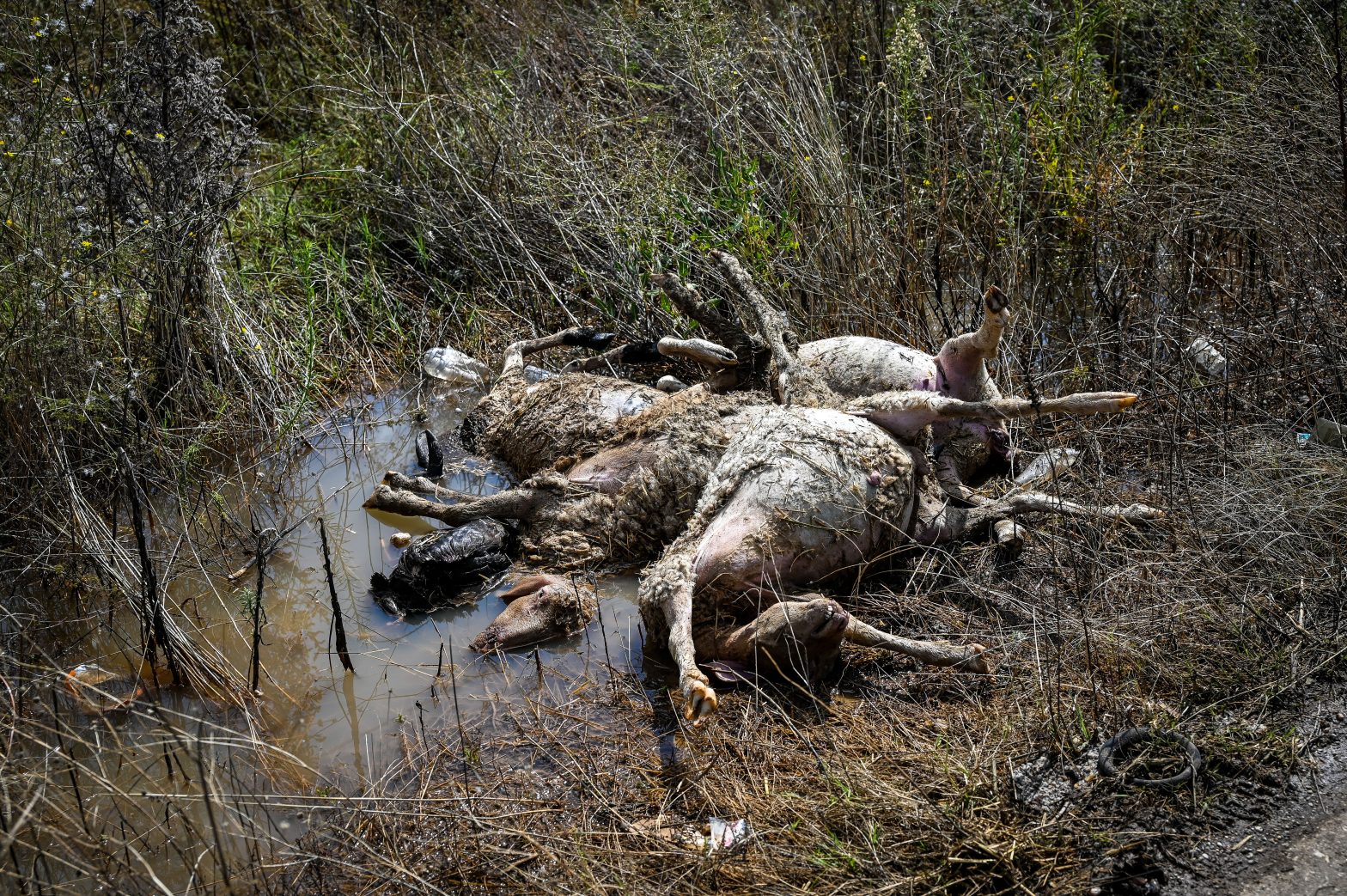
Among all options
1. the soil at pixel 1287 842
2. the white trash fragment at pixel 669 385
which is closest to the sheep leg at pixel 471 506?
the white trash fragment at pixel 669 385

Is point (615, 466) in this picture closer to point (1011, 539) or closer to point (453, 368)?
point (1011, 539)

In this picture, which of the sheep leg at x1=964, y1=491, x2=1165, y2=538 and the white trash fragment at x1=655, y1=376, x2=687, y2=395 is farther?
the white trash fragment at x1=655, y1=376, x2=687, y2=395

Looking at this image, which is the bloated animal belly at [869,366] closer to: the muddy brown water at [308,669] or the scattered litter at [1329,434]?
the muddy brown water at [308,669]

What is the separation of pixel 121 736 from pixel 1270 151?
4.95 meters

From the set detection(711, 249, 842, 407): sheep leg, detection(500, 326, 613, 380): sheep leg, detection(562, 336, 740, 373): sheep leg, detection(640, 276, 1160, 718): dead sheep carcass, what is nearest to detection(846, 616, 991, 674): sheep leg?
detection(640, 276, 1160, 718): dead sheep carcass

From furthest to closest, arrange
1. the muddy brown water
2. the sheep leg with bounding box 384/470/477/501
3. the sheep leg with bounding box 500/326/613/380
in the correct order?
1. the sheep leg with bounding box 500/326/613/380
2. the sheep leg with bounding box 384/470/477/501
3. the muddy brown water

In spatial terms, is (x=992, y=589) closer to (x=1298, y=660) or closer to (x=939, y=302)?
(x=1298, y=660)

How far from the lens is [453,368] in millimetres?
5531

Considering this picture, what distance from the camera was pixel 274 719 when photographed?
11.2 ft

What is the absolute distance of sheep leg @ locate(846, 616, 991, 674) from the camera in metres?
3.20

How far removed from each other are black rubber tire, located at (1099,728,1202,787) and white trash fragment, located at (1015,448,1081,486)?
1286 millimetres

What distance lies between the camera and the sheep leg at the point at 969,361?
3879 millimetres

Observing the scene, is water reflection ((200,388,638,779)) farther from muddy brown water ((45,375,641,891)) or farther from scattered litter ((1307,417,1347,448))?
scattered litter ((1307,417,1347,448))

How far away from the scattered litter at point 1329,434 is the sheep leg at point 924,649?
158 cm
